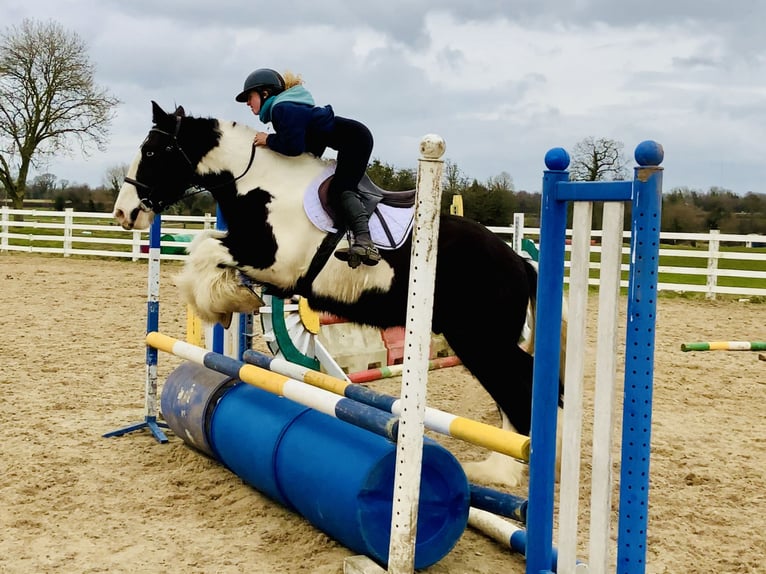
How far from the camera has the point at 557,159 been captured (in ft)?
6.76

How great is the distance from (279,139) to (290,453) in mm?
1512

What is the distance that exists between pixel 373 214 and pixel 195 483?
1.50m

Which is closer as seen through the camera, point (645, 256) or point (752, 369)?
point (645, 256)

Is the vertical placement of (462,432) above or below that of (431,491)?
above

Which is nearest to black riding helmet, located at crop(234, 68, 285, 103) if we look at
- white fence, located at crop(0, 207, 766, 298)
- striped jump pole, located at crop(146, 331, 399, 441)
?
striped jump pole, located at crop(146, 331, 399, 441)

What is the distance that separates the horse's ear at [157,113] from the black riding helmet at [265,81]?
443 mm

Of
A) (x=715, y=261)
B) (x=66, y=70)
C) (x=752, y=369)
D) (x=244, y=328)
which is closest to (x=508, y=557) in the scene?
(x=244, y=328)

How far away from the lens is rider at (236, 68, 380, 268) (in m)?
3.40

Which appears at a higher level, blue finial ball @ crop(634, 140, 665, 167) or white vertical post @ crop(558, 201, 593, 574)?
blue finial ball @ crop(634, 140, 665, 167)

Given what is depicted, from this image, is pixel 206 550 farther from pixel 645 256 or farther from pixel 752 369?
pixel 752 369

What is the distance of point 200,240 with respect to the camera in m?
3.69

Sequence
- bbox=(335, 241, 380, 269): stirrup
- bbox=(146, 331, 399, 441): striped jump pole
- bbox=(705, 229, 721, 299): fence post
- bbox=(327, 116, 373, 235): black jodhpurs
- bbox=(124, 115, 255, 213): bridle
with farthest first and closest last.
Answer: bbox=(705, 229, 721, 299): fence post
bbox=(124, 115, 255, 213): bridle
bbox=(327, 116, 373, 235): black jodhpurs
bbox=(335, 241, 380, 269): stirrup
bbox=(146, 331, 399, 441): striped jump pole

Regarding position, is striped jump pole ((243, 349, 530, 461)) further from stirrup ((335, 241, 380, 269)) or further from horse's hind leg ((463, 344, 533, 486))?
horse's hind leg ((463, 344, 533, 486))

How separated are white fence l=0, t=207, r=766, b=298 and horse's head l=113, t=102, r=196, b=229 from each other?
3.60 feet
